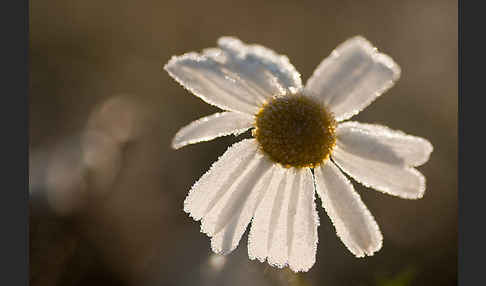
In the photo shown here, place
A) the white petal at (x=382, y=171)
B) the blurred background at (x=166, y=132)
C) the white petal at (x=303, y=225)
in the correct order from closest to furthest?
the white petal at (x=382, y=171)
the white petal at (x=303, y=225)
the blurred background at (x=166, y=132)

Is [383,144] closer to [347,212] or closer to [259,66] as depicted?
[347,212]

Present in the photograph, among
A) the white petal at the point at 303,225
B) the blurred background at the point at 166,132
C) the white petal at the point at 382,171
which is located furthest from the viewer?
the blurred background at the point at 166,132

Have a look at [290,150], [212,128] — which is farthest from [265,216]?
[212,128]

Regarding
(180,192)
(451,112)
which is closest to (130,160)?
(180,192)

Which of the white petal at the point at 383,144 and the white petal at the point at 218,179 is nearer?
the white petal at the point at 383,144

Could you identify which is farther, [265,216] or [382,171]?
[265,216]

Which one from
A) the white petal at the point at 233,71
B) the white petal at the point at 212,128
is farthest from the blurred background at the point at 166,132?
the white petal at the point at 233,71

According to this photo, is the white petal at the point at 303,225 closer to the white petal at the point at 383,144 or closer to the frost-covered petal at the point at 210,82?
the white petal at the point at 383,144

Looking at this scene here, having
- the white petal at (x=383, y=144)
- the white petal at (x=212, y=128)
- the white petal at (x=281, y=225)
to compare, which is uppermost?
the white petal at (x=212, y=128)

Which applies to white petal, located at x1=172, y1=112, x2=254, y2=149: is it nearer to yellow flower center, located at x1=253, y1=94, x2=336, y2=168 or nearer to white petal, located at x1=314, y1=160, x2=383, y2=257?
yellow flower center, located at x1=253, y1=94, x2=336, y2=168
